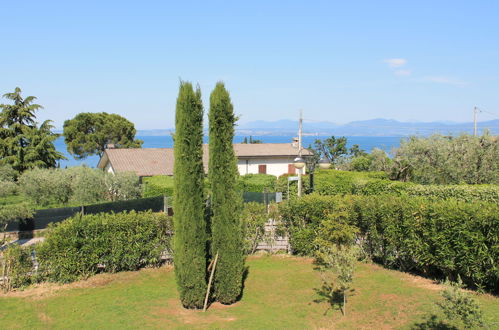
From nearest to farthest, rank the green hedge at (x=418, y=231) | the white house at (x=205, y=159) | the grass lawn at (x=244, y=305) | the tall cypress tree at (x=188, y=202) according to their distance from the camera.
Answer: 1. the grass lawn at (x=244, y=305)
2. the tall cypress tree at (x=188, y=202)
3. the green hedge at (x=418, y=231)
4. the white house at (x=205, y=159)

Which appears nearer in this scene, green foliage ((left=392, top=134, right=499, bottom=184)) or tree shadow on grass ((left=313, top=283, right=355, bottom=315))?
tree shadow on grass ((left=313, top=283, right=355, bottom=315))

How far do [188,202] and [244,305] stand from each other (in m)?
3.27

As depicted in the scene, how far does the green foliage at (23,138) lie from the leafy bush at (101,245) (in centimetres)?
2553

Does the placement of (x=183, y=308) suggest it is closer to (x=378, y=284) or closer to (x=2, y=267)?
(x=378, y=284)

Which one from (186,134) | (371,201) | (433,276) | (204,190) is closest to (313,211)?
(371,201)

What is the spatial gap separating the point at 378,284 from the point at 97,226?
A: 915 cm

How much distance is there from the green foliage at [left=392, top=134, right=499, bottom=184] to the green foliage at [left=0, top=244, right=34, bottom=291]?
21628mm

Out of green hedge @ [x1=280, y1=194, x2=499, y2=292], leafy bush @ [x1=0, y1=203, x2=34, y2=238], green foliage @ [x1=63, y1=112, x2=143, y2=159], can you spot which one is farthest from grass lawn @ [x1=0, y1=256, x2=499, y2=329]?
green foliage @ [x1=63, y1=112, x2=143, y2=159]

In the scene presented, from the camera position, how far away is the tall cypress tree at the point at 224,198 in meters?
10.7

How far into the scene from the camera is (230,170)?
35.3 feet

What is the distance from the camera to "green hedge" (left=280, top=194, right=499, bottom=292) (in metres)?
10.5

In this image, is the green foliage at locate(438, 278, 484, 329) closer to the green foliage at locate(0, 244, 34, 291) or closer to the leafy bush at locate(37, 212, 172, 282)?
the leafy bush at locate(37, 212, 172, 282)

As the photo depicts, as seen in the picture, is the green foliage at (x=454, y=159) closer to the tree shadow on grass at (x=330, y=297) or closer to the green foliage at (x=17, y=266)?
the tree shadow on grass at (x=330, y=297)

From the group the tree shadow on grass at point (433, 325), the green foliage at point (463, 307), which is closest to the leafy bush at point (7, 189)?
the tree shadow on grass at point (433, 325)
